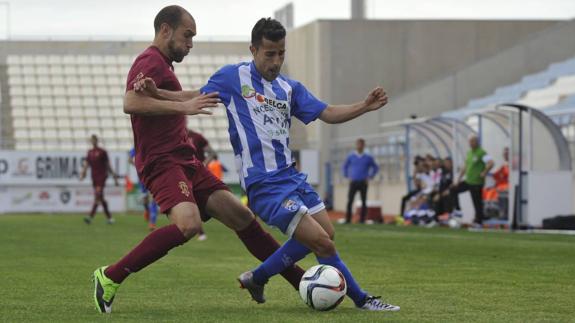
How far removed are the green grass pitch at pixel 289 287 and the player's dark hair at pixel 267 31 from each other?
173 centimetres

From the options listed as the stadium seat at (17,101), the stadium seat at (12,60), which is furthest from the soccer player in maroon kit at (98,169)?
the stadium seat at (12,60)

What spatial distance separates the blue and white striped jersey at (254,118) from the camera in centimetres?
774

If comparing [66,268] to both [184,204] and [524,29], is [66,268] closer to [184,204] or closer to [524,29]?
[184,204]

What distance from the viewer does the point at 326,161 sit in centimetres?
4569

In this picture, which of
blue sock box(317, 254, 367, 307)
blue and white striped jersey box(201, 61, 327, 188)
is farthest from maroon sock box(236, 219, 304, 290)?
blue and white striped jersey box(201, 61, 327, 188)

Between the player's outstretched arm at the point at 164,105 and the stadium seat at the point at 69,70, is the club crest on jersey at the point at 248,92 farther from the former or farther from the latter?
the stadium seat at the point at 69,70

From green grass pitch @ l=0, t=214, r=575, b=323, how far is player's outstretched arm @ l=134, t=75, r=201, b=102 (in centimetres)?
137

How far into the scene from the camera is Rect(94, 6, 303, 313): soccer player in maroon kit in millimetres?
7750

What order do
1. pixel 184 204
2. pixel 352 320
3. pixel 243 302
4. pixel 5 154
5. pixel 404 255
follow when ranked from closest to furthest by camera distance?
pixel 352 320 < pixel 184 204 < pixel 243 302 < pixel 404 255 < pixel 5 154

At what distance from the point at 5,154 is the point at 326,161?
1195 cm

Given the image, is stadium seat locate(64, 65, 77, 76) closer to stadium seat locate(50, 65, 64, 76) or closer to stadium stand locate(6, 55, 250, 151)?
stadium stand locate(6, 55, 250, 151)

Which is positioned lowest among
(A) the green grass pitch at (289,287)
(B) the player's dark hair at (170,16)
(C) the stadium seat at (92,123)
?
(A) the green grass pitch at (289,287)

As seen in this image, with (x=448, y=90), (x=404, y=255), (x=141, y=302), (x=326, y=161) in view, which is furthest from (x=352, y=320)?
(x=326, y=161)

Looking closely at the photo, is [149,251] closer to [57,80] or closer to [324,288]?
[324,288]
